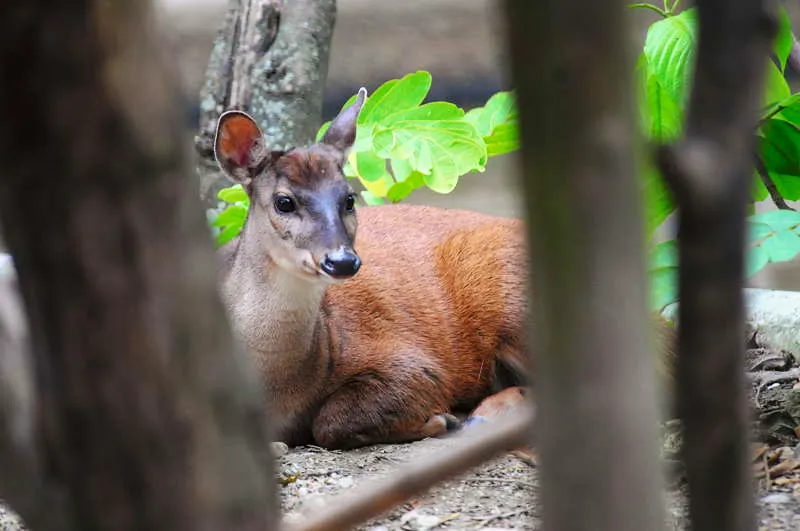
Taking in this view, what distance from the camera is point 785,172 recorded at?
3533 millimetres

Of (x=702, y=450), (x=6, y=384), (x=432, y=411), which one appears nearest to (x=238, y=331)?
(x=432, y=411)

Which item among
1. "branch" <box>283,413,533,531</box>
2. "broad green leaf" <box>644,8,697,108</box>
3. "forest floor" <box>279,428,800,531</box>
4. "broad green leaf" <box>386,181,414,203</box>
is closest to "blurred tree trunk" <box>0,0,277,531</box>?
"branch" <box>283,413,533,531</box>

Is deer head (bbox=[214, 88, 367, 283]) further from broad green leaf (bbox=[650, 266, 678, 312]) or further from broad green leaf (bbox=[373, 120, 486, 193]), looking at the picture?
broad green leaf (bbox=[650, 266, 678, 312])

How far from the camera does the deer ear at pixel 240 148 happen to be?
137 inches

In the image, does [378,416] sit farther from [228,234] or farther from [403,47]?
[403,47]

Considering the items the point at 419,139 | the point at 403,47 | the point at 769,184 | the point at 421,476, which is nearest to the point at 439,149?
the point at 419,139

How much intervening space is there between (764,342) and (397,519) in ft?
4.96

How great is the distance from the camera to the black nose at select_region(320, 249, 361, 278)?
10.5ft

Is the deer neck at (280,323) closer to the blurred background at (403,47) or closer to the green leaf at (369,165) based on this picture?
the green leaf at (369,165)

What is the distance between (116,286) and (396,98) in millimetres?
3080

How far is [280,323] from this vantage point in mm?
3498

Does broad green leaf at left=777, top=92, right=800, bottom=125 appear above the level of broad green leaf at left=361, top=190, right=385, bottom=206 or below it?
above

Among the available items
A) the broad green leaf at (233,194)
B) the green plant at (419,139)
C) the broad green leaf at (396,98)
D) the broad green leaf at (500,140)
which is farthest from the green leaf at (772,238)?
the broad green leaf at (233,194)

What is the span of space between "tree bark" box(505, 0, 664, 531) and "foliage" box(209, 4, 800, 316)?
179 cm
